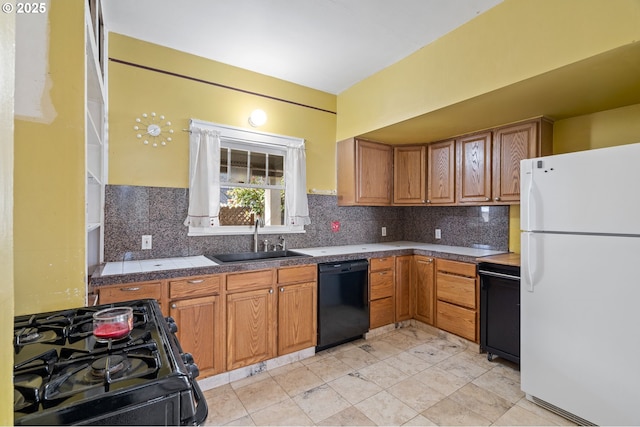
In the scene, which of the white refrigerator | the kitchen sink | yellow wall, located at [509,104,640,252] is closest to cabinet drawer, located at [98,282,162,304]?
the kitchen sink

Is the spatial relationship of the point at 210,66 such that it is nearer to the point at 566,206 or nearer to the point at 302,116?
the point at 302,116

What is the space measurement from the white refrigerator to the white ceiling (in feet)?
4.19

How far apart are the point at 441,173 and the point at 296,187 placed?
5.43 feet

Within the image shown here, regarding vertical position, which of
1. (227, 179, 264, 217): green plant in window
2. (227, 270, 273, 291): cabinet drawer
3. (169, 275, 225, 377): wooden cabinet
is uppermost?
(227, 179, 264, 217): green plant in window

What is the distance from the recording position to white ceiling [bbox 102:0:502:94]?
2.02 m

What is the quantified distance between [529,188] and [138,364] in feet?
7.66

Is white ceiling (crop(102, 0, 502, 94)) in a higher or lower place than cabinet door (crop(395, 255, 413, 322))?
higher

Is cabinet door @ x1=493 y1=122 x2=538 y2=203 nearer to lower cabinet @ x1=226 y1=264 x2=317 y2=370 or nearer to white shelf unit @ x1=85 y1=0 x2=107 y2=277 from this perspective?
lower cabinet @ x1=226 y1=264 x2=317 y2=370

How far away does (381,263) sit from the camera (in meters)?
3.16

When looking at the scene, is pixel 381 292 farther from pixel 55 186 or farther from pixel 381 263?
pixel 55 186

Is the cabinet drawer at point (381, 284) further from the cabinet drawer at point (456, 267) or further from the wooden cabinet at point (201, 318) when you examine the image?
the wooden cabinet at point (201, 318)

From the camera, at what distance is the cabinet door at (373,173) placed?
339 centimetres

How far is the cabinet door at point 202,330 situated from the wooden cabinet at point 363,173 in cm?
185

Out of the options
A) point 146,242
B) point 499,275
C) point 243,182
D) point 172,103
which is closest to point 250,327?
point 146,242
